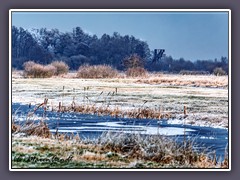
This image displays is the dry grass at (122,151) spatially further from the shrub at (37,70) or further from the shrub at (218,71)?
the shrub at (218,71)

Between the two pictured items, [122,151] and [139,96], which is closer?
[122,151]

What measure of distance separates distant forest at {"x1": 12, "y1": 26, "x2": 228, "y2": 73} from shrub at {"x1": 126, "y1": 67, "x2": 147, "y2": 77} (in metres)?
0.05

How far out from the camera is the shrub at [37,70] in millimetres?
4984

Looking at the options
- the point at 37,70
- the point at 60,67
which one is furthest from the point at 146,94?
the point at 37,70

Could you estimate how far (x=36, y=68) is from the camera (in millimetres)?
5012

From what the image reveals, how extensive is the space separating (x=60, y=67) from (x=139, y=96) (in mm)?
774

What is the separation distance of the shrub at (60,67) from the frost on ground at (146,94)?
0.06 metres

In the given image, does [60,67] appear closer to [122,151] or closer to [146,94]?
[146,94]

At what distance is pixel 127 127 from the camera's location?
16.3 feet

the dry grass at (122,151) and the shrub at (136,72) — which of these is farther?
the shrub at (136,72)

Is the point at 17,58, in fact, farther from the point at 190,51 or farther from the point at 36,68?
the point at 190,51
